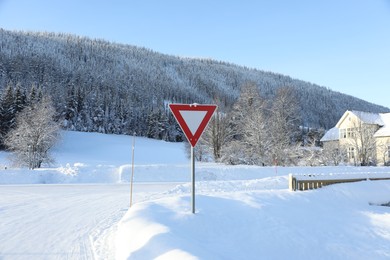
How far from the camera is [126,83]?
134 metres

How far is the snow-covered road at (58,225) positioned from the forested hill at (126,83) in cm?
6518

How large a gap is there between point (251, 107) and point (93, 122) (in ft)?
165

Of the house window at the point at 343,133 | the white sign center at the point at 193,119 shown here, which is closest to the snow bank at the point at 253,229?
the white sign center at the point at 193,119

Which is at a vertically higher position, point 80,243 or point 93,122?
point 93,122

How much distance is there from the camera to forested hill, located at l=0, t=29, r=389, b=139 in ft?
264

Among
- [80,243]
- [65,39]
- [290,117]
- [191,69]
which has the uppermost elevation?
[65,39]

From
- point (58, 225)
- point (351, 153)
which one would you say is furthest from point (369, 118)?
point (58, 225)

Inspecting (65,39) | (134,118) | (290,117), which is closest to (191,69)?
(65,39)

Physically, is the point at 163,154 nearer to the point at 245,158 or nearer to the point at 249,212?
the point at 245,158

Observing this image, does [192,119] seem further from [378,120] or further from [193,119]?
[378,120]

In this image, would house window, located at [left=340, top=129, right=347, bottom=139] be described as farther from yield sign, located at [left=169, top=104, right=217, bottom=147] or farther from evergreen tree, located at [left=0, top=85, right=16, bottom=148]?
evergreen tree, located at [left=0, top=85, right=16, bottom=148]

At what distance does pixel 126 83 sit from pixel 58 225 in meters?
129

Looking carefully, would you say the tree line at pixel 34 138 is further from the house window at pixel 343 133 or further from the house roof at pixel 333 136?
the house roof at pixel 333 136

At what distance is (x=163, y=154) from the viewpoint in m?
59.8
